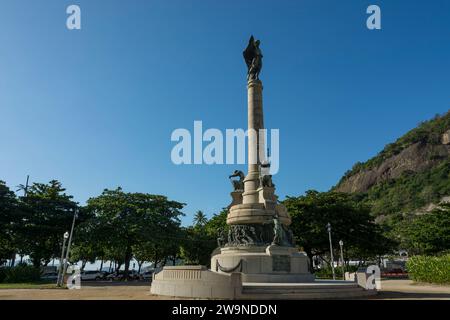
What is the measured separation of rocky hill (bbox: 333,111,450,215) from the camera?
125 meters

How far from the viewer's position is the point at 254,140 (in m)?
25.5

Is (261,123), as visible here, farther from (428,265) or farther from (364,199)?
(364,199)

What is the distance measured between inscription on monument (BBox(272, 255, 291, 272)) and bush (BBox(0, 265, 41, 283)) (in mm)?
27289

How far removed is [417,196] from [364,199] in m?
19.8

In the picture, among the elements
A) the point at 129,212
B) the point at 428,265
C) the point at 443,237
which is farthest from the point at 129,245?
the point at 443,237

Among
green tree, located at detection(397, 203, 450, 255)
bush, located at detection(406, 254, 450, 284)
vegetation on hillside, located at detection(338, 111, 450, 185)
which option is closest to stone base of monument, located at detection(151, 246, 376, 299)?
bush, located at detection(406, 254, 450, 284)

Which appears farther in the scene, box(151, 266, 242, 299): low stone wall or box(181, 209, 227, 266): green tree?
box(181, 209, 227, 266): green tree

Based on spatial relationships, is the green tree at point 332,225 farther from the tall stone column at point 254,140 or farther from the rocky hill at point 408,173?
the rocky hill at point 408,173

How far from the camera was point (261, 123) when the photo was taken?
84.9ft

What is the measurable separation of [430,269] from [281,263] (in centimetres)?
1853

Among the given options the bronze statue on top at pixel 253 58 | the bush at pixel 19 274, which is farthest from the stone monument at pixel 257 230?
the bush at pixel 19 274

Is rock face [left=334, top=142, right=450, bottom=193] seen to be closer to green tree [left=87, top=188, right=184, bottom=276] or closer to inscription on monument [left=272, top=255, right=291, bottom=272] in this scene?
green tree [left=87, top=188, right=184, bottom=276]
